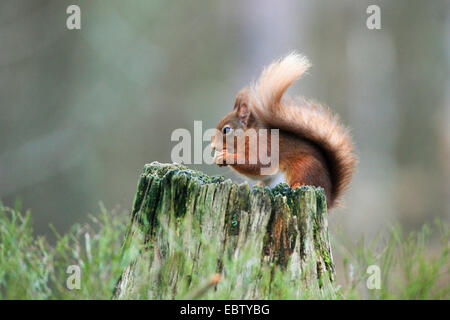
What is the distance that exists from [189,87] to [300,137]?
8732mm

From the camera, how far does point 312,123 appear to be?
2639 mm

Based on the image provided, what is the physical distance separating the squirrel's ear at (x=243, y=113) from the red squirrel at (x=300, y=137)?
150mm

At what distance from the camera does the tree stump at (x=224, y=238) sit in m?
1.79

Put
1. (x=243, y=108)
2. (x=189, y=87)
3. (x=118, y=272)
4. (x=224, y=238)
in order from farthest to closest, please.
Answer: (x=189, y=87)
(x=243, y=108)
(x=224, y=238)
(x=118, y=272)

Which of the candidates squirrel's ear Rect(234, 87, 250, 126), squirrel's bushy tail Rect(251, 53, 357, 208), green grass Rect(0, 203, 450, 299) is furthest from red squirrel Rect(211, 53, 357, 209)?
green grass Rect(0, 203, 450, 299)

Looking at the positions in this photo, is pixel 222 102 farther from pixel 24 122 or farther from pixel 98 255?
pixel 98 255

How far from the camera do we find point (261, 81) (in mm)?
2682

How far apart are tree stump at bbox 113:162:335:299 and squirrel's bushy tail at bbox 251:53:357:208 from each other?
2.27 feet

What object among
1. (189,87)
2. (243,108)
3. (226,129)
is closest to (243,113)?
(243,108)

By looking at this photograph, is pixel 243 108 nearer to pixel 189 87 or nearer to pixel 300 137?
pixel 300 137

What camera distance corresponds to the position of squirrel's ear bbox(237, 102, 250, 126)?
115 inches

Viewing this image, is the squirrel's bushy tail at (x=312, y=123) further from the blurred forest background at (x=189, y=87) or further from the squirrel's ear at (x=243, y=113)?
the blurred forest background at (x=189, y=87)

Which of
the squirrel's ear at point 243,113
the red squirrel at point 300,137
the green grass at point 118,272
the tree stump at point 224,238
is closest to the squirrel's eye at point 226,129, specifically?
the squirrel's ear at point 243,113
